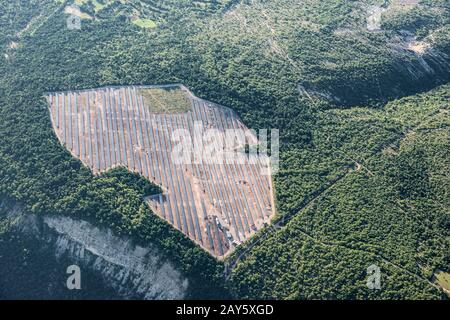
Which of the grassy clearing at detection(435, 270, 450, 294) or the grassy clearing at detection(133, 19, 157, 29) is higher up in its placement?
the grassy clearing at detection(133, 19, 157, 29)

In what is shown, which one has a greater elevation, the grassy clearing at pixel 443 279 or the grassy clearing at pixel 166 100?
the grassy clearing at pixel 166 100

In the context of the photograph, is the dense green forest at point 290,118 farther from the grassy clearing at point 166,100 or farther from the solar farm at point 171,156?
Answer: the grassy clearing at point 166,100

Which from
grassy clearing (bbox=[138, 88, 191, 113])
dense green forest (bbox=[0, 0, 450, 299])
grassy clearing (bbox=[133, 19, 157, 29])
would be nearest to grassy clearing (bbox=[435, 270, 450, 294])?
dense green forest (bbox=[0, 0, 450, 299])

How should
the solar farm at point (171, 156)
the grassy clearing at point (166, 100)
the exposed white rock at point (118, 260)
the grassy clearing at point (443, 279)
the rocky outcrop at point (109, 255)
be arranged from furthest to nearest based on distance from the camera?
1. the grassy clearing at point (166, 100)
2. the solar farm at point (171, 156)
3. the rocky outcrop at point (109, 255)
4. the exposed white rock at point (118, 260)
5. the grassy clearing at point (443, 279)

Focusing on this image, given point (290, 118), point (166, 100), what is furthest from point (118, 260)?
point (290, 118)

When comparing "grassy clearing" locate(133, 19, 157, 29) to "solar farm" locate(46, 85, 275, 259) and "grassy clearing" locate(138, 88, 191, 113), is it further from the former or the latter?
"grassy clearing" locate(138, 88, 191, 113)

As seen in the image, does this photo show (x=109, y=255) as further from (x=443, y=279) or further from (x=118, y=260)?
(x=443, y=279)

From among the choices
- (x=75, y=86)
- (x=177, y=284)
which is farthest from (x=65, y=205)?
(x=75, y=86)

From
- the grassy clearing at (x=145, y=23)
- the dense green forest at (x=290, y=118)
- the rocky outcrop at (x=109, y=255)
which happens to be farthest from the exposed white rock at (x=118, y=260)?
the grassy clearing at (x=145, y=23)
